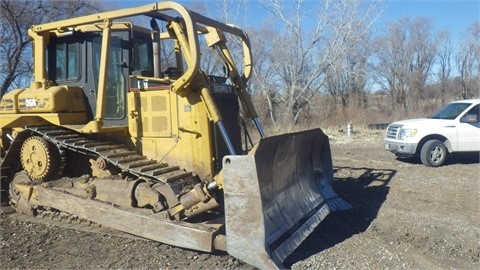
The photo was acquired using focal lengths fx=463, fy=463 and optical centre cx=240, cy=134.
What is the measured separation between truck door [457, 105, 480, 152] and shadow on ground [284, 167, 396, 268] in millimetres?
2389

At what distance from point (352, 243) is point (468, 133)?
299 inches

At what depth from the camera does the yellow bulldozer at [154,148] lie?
5105 millimetres

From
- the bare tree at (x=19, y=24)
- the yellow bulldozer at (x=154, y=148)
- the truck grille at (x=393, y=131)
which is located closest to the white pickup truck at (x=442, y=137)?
the truck grille at (x=393, y=131)

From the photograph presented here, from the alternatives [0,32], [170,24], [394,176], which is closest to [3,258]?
[170,24]

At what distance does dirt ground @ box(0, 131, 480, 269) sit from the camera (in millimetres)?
5000

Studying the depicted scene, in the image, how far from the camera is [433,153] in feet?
38.0

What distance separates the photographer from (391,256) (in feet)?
16.8

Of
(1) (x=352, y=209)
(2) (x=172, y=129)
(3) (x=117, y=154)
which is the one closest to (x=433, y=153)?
(1) (x=352, y=209)

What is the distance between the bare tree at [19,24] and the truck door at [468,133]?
20.1 meters

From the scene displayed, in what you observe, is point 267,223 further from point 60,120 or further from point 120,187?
point 60,120

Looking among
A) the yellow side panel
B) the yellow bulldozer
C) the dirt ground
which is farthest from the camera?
the yellow side panel

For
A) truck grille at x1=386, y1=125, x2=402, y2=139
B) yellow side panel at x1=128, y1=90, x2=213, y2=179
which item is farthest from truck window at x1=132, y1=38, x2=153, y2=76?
truck grille at x1=386, y1=125, x2=402, y2=139

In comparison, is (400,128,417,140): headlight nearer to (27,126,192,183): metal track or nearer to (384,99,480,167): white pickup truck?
(384,99,480,167): white pickup truck

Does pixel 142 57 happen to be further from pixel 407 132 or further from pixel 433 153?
pixel 433 153
